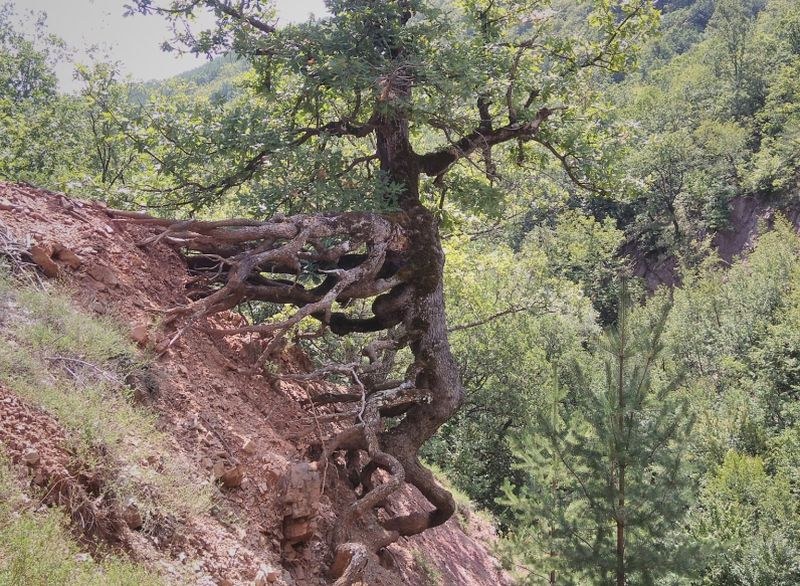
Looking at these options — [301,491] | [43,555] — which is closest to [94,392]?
[43,555]

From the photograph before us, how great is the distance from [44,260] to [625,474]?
17.1 feet

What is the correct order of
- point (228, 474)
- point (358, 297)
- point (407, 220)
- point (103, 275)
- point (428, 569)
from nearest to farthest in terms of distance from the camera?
1. point (228, 474)
2. point (103, 275)
3. point (358, 297)
4. point (428, 569)
5. point (407, 220)

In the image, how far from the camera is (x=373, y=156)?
733 cm

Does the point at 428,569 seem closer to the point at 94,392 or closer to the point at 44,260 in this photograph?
the point at 94,392

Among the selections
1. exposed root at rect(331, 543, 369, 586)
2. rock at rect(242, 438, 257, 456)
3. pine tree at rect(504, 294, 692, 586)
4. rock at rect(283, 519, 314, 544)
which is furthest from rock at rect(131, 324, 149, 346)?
pine tree at rect(504, 294, 692, 586)

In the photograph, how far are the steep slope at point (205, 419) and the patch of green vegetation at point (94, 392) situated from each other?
0.33ft

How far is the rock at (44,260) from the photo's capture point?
4.18m

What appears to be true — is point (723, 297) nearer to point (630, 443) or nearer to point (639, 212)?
point (639, 212)

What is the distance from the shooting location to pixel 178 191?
7035 mm

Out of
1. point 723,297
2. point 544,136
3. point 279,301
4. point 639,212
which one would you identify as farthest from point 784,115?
point 279,301

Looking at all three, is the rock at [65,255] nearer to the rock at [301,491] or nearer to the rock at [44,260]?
the rock at [44,260]

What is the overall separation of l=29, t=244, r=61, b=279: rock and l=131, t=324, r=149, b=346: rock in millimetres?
643

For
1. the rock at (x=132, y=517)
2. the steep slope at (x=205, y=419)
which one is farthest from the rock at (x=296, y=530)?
the rock at (x=132, y=517)

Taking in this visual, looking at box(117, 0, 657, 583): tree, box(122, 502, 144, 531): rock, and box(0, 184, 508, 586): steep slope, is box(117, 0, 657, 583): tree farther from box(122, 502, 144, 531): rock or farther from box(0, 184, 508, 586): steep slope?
box(122, 502, 144, 531): rock
